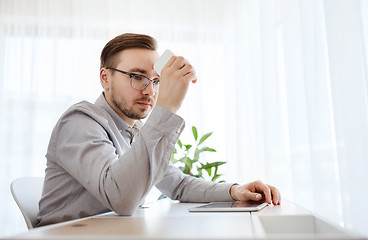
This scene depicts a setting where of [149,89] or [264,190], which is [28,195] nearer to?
[149,89]

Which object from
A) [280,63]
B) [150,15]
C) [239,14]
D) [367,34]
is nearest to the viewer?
[367,34]

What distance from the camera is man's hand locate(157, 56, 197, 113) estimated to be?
872mm

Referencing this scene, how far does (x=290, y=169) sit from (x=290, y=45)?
761mm

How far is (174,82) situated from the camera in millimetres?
895

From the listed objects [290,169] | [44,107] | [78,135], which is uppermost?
[44,107]

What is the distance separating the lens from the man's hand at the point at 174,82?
0.87m

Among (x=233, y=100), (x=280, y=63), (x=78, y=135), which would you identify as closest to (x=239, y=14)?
(x=233, y=100)

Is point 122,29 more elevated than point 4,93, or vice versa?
point 122,29

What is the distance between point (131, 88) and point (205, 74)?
2188mm

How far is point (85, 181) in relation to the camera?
2.97ft

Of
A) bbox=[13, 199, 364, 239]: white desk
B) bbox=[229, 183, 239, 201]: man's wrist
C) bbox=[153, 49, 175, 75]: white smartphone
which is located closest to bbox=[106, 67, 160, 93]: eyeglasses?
bbox=[153, 49, 175, 75]: white smartphone

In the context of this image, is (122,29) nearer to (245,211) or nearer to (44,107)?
(44,107)

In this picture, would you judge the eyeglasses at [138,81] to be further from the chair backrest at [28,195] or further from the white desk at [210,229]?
the white desk at [210,229]

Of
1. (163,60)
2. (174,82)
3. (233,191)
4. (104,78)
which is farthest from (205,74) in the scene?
(174,82)
